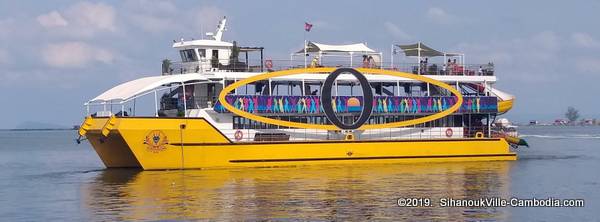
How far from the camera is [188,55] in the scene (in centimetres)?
4175

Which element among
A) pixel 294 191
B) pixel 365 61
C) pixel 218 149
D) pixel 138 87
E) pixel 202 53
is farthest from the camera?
pixel 365 61

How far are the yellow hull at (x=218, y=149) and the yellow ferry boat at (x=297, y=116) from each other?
0.14 ft

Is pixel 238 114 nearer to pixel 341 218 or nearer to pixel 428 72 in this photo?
pixel 428 72

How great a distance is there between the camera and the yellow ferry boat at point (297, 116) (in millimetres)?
36750

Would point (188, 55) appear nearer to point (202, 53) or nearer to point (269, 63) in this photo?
point (202, 53)

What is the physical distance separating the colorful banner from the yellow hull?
1.71m

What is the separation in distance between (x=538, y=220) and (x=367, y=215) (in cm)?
462

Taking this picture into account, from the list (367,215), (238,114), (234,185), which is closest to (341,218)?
(367,215)

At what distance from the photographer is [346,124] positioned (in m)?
40.4

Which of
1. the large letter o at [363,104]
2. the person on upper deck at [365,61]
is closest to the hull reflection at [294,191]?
the large letter o at [363,104]

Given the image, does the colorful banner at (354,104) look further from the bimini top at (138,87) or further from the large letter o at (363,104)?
the bimini top at (138,87)

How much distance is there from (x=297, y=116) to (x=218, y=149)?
186 inches

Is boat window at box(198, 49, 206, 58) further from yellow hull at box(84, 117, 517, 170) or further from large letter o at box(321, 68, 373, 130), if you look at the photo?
large letter o at box(321, 68, 373, 130)

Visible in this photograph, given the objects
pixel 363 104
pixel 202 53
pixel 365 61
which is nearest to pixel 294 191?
pixel 363 104
